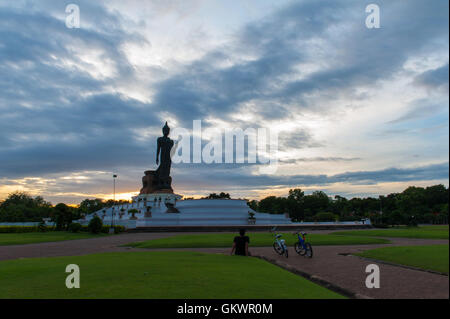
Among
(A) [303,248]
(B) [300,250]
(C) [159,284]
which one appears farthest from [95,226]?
(C) [159,284]

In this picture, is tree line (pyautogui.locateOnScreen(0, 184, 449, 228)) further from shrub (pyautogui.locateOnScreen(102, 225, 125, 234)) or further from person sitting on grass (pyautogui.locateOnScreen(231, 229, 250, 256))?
person sitting on grass (pyautogui.locateOnScreen(231, 229, 250, 256))

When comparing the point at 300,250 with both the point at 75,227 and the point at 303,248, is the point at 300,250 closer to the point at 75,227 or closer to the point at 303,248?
the point at 303,248

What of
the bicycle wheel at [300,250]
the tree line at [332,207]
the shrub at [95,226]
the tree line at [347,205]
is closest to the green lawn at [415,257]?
the bicycle wheel at [300,250]

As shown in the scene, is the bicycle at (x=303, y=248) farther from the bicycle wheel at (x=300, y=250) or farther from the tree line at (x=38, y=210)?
the tree line at (x=38, y=210)

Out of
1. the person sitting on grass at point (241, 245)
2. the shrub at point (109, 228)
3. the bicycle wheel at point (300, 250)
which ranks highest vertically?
the person sitting on grass at point (241, 245)

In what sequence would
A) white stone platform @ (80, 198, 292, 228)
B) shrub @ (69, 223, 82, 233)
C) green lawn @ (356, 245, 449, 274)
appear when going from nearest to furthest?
green lawn @ (356, 245, 449, 274), shrub @ (69, 223, 82, 233), white stone platform @ (80, 198, 292, 228)

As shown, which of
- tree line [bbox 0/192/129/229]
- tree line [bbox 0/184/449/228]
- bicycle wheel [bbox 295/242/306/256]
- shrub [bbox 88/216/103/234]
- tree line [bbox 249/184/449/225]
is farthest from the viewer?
tree line [bbox 249/184/449/225]

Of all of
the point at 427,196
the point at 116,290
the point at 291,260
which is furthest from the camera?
the point at 427,196

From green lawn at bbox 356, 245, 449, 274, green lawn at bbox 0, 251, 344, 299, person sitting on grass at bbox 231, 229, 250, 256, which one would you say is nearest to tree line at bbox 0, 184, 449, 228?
green lawn at bbox 356, 245, 449, 274

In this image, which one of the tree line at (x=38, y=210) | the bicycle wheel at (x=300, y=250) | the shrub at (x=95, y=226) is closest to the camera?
the bicycle wheel at (x=300, y=250)
